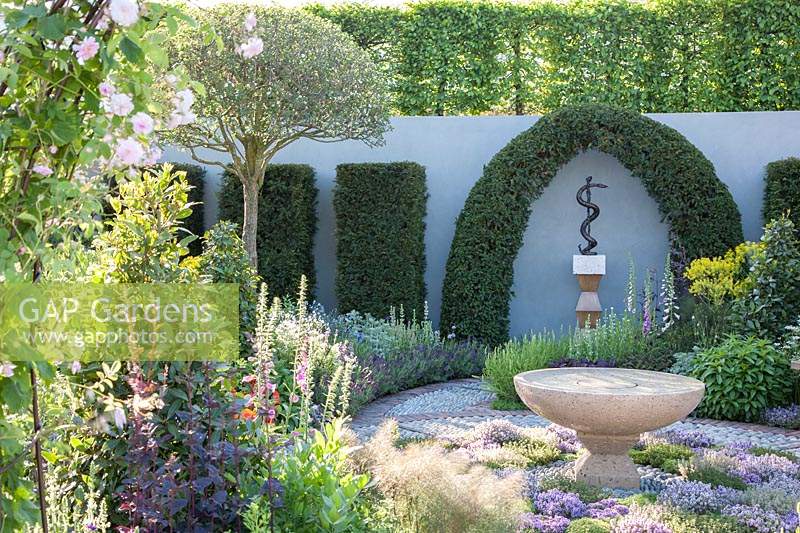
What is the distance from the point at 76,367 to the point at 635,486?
3304mm

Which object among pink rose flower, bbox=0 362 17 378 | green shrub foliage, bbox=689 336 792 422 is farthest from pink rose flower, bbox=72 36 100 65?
green shrub foliage, bbox=689 336 792 422

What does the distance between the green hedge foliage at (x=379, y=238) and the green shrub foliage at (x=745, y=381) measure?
3.26 m

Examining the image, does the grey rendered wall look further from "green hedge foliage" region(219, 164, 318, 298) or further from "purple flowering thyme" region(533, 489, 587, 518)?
"purple flowering thyme" region(533, 489, 587, 518)

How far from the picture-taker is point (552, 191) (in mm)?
9312

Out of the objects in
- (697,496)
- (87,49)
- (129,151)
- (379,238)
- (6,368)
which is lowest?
(697,496)

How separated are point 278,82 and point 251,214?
1553 mm

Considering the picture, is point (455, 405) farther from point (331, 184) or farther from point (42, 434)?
point (42, 434)

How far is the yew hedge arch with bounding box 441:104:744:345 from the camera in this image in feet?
27.7

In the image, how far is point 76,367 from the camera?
218 cm

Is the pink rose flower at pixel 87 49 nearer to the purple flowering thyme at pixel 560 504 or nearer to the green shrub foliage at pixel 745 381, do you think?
the purple flowering thyme at pixel 560 504

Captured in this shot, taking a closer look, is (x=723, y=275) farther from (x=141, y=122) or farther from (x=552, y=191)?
(x=141, y=122)

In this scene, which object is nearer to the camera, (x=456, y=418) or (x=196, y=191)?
(x=456, y=418)

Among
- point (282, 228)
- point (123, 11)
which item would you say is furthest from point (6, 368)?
point (282, 228)

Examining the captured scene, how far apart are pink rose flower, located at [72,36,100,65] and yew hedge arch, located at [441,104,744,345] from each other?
6.87 m
